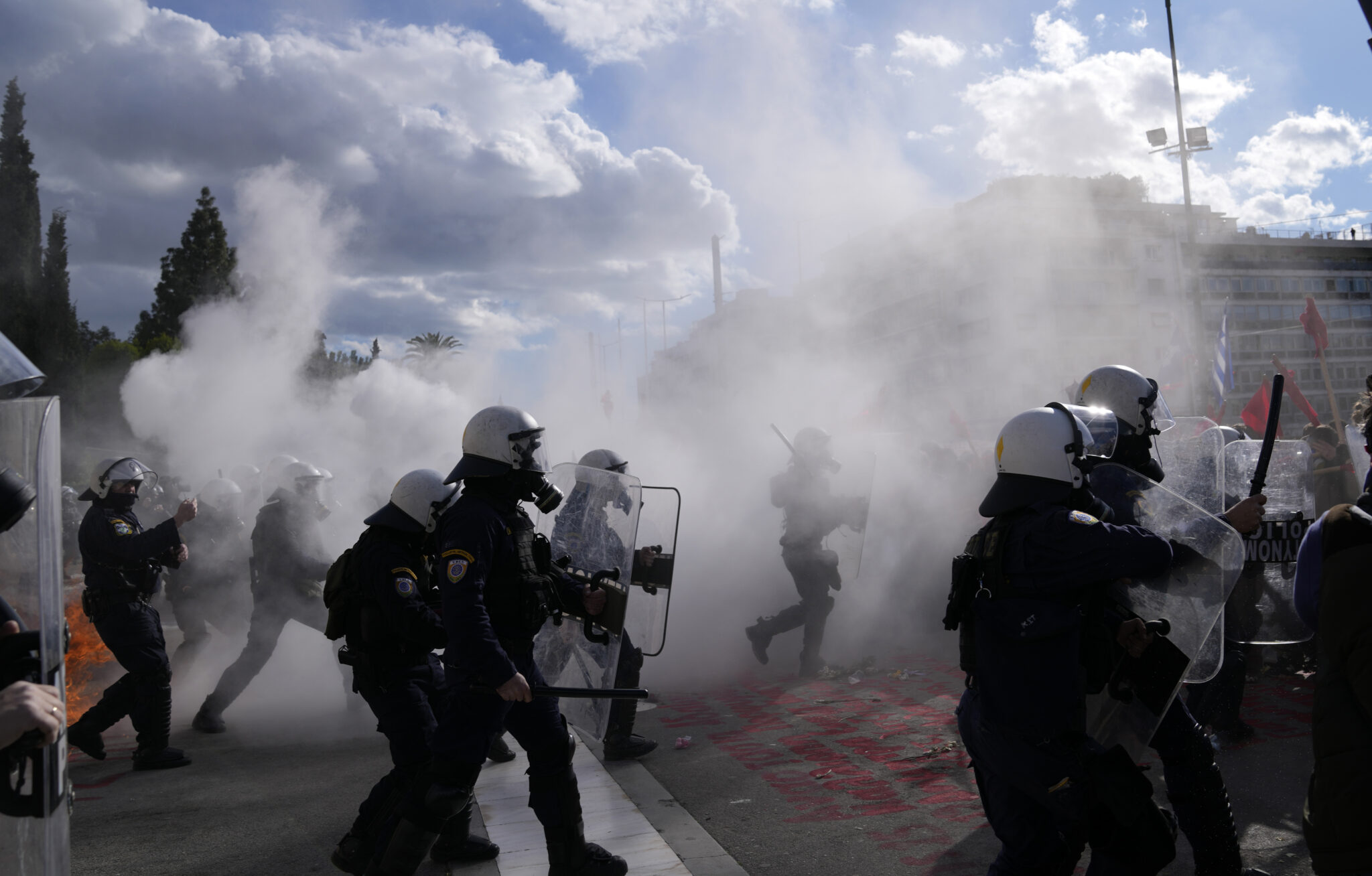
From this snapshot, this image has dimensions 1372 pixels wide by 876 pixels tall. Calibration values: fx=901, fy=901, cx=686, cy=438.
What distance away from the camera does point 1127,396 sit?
3.54 meters

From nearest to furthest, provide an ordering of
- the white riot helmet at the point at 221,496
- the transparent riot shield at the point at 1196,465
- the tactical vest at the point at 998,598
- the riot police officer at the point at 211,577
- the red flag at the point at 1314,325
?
1. the tactical vest at the point at 998,598
2. the transparent riot shield at the point at 1196,465
3. the riot police officer at the point at 211,577
4. the white riot helmet at the point at 221,496
5. the red flag at the point at 1314,325

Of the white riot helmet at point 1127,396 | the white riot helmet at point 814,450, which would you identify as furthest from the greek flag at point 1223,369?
the white riot helmet at point 1127,396

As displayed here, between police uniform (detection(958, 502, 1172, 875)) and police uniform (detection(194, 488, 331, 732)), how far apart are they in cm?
504

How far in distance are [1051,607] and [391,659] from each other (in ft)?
8.02

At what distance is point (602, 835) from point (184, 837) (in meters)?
1.92

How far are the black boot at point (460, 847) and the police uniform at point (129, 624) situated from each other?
2.45 metres

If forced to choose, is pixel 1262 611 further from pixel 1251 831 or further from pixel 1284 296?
pixel 1284 296

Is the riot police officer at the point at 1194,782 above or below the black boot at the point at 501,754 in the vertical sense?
above

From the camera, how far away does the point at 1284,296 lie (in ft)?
142

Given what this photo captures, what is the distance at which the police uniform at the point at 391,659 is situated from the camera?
3.41 m

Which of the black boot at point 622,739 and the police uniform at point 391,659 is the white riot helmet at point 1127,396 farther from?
the black boot at point 622,739

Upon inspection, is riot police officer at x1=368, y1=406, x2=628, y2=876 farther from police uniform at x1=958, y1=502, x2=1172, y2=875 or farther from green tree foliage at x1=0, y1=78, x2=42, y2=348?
green tree foliage at x1=0, y1=78, x2=42, y2=348

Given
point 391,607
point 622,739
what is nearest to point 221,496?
point 622,739

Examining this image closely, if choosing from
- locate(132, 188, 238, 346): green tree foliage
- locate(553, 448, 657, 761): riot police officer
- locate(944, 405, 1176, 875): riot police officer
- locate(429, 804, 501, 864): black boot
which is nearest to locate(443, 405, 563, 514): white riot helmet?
locate(553, 448, 657, 761): riot police officer
